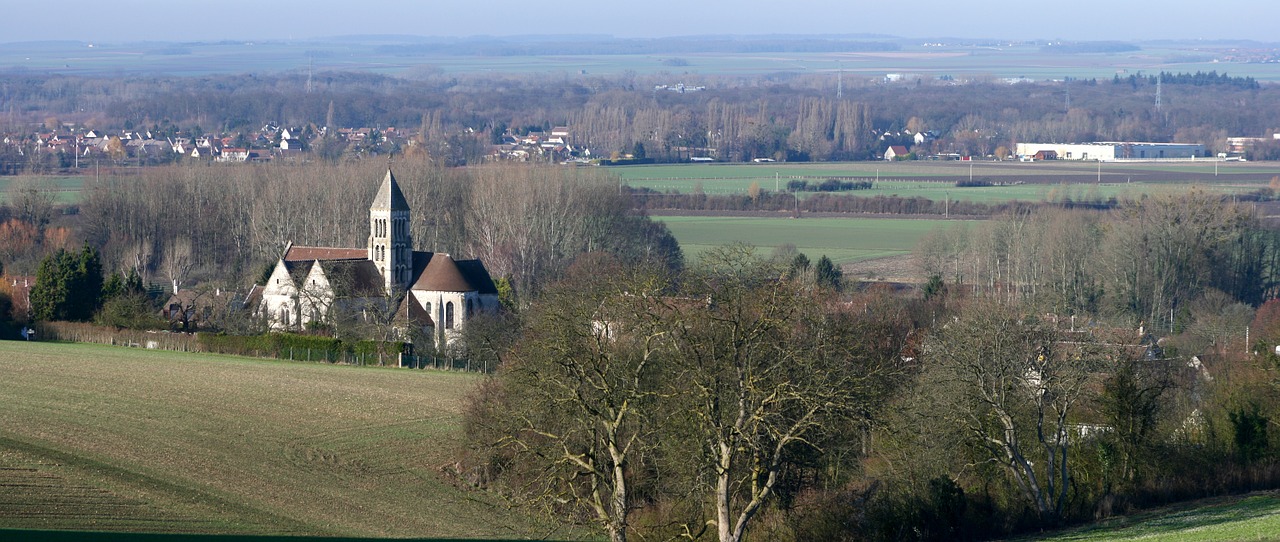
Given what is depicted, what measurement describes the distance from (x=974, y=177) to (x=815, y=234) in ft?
145

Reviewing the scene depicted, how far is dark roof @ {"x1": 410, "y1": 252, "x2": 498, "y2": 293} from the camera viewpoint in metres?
57.6

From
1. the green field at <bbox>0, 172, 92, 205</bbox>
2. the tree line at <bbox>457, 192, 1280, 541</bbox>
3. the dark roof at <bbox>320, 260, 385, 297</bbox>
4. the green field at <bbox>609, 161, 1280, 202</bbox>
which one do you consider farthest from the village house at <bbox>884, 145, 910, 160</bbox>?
the tree line at <bbox>457, 192, 1280, 541</bbox>

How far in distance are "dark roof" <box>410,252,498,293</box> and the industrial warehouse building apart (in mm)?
111890

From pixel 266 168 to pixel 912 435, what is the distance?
6675cm

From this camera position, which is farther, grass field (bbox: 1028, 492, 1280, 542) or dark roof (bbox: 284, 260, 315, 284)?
dark roof (bbox: 284, 260, 315, 284)

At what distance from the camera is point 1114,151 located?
162000mm

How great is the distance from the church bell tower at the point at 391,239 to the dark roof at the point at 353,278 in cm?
33

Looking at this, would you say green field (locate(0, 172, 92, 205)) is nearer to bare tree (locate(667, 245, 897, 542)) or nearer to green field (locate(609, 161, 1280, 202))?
green field (locate(609, 161, 1280, 202))

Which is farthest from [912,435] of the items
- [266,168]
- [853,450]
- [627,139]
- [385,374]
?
[627,139]

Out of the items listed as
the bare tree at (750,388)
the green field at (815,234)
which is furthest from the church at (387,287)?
the bare tree at (750,388)

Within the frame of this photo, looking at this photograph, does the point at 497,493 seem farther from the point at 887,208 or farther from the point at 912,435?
the point at 887,208

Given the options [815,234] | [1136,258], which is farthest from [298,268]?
[815,234]

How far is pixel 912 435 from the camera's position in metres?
28.9

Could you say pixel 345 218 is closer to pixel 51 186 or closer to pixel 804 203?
pixel 51 186
